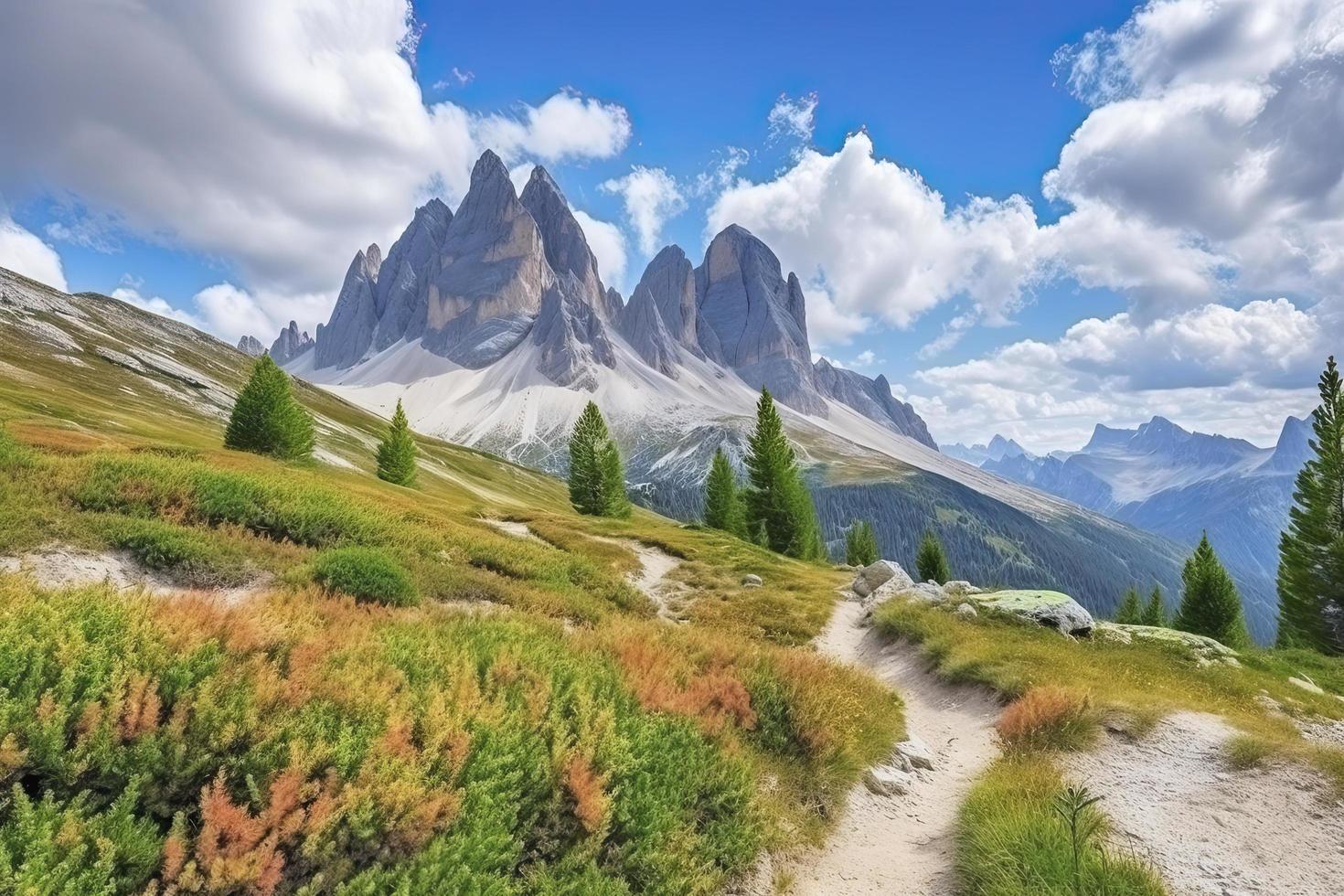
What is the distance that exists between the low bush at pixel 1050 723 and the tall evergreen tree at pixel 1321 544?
1662 inches

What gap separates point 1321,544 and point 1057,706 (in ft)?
148

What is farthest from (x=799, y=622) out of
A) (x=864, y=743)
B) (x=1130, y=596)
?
(x=1130, y=596)

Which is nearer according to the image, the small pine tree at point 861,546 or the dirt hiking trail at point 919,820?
the dirt hiking trail at point 919,820

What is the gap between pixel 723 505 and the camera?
240 feet

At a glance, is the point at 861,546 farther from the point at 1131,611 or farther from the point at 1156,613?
the point at 1156,613

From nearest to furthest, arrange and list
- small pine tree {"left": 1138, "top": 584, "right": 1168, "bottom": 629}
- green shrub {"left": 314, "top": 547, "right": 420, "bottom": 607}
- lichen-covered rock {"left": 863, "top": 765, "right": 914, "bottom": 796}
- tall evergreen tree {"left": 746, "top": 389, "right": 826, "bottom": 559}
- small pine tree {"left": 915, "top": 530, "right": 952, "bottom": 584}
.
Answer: lichen-covered rock {"left": 863, "top": 765, "right": 914, "bottom": 796} < green shrub {"left": 314, "top": 547, "right": 420, "bottom": 607} < tall evergreen tree {"left": 746, "top": 389, "right": 826, "bottom": 559} < small pine tree {"left": 1138, "top": 584, "right": 1168, "bottom": 629} < small pine tree {"left": 915, "top": 530, "right": 952, "bottom": 584}

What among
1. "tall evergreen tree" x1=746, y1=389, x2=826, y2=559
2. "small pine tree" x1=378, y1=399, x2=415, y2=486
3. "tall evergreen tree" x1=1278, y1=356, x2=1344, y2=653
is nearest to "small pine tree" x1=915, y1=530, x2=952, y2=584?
"tall evergreen tree" x1=746, y1=389, x2=826, y2=559

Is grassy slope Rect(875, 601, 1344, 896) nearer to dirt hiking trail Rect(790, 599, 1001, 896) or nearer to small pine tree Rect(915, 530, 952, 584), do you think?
dirt hiking trail Rect(790, 599, 1001, 896)

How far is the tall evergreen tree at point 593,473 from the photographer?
66.3 m

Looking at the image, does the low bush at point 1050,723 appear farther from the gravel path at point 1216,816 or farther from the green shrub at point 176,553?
the green shrub at point 176,553

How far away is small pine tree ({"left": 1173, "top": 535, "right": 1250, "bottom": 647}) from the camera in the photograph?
→ 47.2 meters

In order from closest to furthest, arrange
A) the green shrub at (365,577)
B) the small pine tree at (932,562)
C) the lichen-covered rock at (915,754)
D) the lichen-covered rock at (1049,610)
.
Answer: the lichen-covered rock at (915,754)
the green shrub at (365,577)
the lichen-covered rock at (1049,610)
the small pine tree at (932,562)

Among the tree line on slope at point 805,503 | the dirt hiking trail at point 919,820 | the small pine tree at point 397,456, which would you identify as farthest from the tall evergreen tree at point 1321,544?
the small pine tree at point 397,456

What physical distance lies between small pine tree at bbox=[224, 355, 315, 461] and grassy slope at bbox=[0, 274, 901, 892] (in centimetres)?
3869
